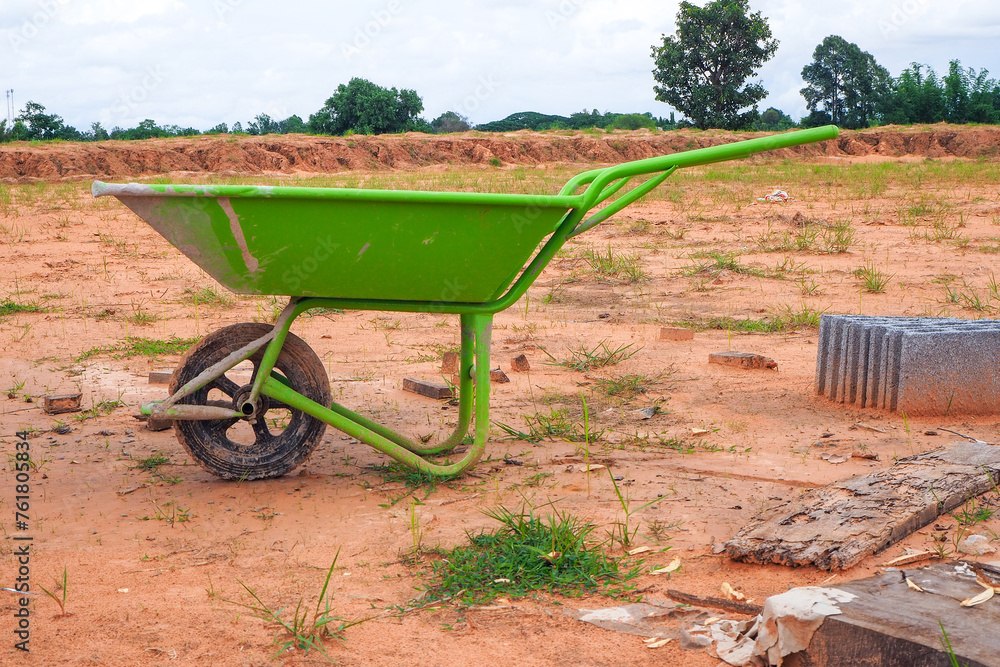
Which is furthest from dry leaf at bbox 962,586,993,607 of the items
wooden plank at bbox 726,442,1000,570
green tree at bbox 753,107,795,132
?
green tree at bbox 753,107,795,132

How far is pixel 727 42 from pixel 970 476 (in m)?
34.6

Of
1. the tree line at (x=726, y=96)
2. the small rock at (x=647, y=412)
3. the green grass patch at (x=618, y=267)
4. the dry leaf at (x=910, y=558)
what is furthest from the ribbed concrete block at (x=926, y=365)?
the tree line at (x=726, y=96)

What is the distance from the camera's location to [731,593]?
80.4 inches

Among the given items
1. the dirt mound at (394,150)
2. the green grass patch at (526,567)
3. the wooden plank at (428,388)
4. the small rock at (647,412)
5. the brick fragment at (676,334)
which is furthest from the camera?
the dirt mound at (394,150)

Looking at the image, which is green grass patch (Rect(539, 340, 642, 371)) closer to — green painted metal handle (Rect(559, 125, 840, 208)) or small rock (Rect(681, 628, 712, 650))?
green painted metal handle (Rect(559, 125, 840, 208))

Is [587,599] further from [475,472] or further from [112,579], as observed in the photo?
[112,579]

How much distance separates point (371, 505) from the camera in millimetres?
→ 2709

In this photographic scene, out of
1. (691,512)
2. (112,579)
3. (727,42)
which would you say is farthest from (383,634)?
(727,42)

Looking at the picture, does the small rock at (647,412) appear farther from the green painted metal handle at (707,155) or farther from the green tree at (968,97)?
the green tree at (968,97)

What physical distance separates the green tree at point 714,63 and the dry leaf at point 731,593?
34234 millimetres

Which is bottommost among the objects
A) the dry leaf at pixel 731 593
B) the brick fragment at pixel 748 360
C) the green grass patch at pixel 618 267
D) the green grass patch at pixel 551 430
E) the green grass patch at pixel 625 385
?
the dry leaf at pixel 731 593

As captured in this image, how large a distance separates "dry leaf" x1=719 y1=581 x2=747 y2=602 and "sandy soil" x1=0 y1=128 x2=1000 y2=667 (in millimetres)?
25

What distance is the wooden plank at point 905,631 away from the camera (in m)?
1.56

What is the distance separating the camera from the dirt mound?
19.1 meters
